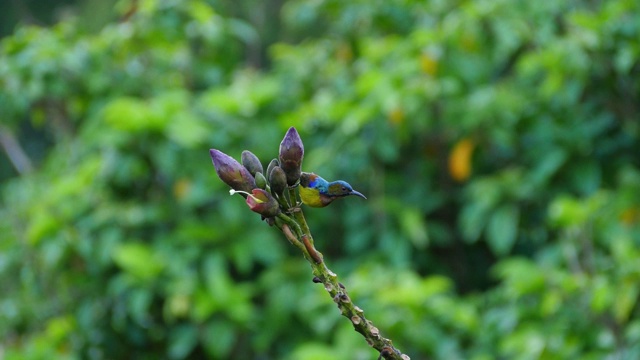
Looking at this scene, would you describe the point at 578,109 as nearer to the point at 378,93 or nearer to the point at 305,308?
the point at 378,93

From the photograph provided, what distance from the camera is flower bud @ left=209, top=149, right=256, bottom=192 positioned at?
74 centimetres

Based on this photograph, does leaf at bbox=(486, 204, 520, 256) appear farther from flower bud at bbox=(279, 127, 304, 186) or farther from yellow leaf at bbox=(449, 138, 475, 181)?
flower bud at bbox=(279, 127, 304, 186)

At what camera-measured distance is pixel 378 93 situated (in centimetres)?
308

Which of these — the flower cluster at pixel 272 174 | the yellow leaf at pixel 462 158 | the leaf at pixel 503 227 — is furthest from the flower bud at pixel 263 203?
the yellow leaf at pixel 462 158

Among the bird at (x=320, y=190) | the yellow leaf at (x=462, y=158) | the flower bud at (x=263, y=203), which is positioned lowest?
the flower bud at (x=263, y=203)

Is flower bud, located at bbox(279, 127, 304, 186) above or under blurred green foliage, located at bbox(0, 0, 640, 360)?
under

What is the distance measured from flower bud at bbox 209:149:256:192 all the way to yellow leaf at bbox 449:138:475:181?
2504mm

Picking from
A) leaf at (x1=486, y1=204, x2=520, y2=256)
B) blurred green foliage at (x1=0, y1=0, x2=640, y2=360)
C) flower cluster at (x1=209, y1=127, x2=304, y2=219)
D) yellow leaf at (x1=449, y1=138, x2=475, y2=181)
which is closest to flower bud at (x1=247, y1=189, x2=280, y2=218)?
flower cluster at (x1=209, y1=127, x2=304, y2=219)

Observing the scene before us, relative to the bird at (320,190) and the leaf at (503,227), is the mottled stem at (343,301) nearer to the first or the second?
the bird at (320,190)

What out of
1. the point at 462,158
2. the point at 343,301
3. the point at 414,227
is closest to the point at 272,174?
the point at 343,301

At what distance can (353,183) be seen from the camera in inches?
133

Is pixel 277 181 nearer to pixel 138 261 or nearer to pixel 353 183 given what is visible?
pixel 138 261

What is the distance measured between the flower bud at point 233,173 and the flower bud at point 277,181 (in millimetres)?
25

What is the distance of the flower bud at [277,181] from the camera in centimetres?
73
